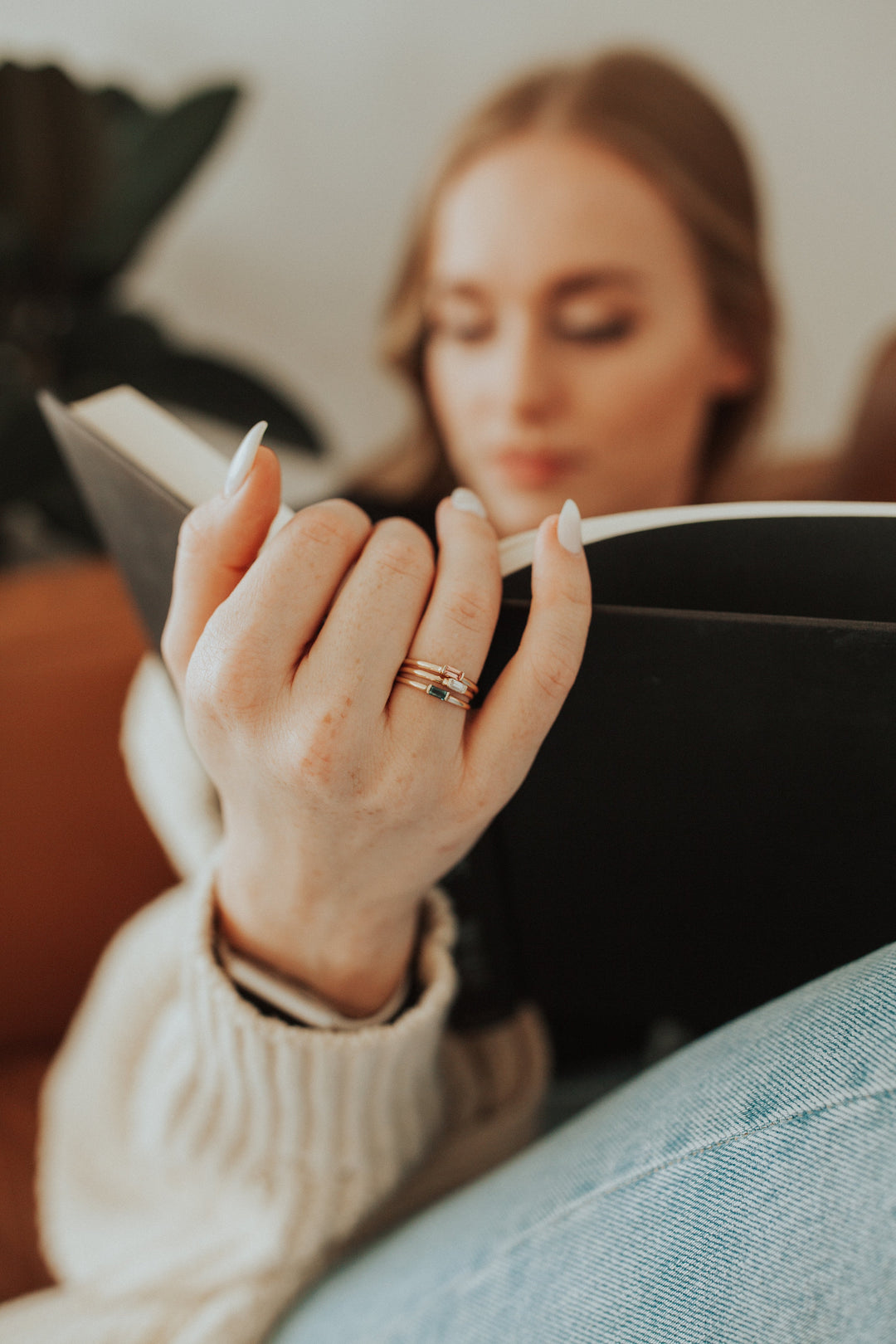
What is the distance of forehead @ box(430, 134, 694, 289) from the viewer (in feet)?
2.42

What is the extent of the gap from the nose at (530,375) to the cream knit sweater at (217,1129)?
40 cm

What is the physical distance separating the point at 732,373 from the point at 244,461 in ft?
2.60

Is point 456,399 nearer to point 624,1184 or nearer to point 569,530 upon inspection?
point 569,530

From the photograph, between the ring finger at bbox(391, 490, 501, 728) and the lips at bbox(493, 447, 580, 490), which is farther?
the lips at bbox(493, 447, 580, 490)

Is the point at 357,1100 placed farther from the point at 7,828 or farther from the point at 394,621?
the point at 7,828

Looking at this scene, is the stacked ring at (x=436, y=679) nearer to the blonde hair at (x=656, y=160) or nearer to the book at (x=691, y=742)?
the book at (x=691, y=742)

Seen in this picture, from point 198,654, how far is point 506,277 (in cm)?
59

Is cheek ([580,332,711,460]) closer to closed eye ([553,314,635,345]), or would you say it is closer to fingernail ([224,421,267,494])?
closed eye ([553,314,635,345])

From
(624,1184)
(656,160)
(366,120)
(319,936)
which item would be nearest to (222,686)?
(319,936)

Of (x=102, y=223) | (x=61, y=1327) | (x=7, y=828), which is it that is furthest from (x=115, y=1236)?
(x=102, y=223)

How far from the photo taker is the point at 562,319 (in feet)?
2.48

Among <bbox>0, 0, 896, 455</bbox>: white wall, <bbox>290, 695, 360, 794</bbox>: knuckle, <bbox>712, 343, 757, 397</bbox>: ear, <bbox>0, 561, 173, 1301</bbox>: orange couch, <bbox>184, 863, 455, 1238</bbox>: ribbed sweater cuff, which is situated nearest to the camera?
<bbox>290, 695, 360, 794</bbox>: knuckle

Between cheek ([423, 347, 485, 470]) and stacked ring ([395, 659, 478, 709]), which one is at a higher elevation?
stacked ring ([395, 659, 478, 709])

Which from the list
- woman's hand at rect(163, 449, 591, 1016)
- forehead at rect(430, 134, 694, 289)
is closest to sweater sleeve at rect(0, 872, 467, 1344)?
woman's hand at rect(163, 449, 591, 1016)
